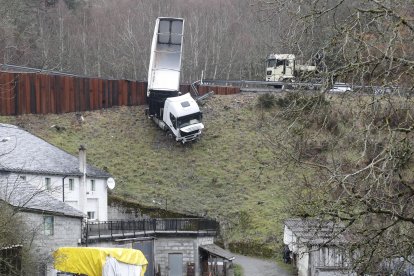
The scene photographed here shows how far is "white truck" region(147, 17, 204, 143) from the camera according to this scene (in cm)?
5088

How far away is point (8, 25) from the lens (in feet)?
220

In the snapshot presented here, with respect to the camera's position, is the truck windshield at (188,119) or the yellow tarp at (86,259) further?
the truck windshield at (188,119)

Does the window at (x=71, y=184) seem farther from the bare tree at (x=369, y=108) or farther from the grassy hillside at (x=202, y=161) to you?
the bare tree at (x=369, y=108)

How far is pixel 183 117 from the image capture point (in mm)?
50969

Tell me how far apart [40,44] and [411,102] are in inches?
2715

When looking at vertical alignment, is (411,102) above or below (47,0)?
below

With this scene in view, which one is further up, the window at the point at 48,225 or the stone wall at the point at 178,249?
the window at the point at 48,225

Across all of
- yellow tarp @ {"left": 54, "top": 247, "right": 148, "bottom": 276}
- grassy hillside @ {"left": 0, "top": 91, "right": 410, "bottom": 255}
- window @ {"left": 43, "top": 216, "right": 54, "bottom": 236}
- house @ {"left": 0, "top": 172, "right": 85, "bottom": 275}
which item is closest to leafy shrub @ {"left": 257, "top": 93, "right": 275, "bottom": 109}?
grassy hillside @ {"left": 0, "top": 91, "right": 410, "bottom": 255}

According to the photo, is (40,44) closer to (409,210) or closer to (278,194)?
(278,194)

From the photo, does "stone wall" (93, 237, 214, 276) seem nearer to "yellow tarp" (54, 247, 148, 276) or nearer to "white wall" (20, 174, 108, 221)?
"white wall" (20, 174, 108, 221)

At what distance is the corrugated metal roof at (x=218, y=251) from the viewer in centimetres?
3762

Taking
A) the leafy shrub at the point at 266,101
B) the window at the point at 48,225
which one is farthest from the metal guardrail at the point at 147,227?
the leafy shrub at the point at 266,101

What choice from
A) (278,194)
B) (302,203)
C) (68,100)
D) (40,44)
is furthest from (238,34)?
(302,203)

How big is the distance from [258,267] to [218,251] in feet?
6.15
